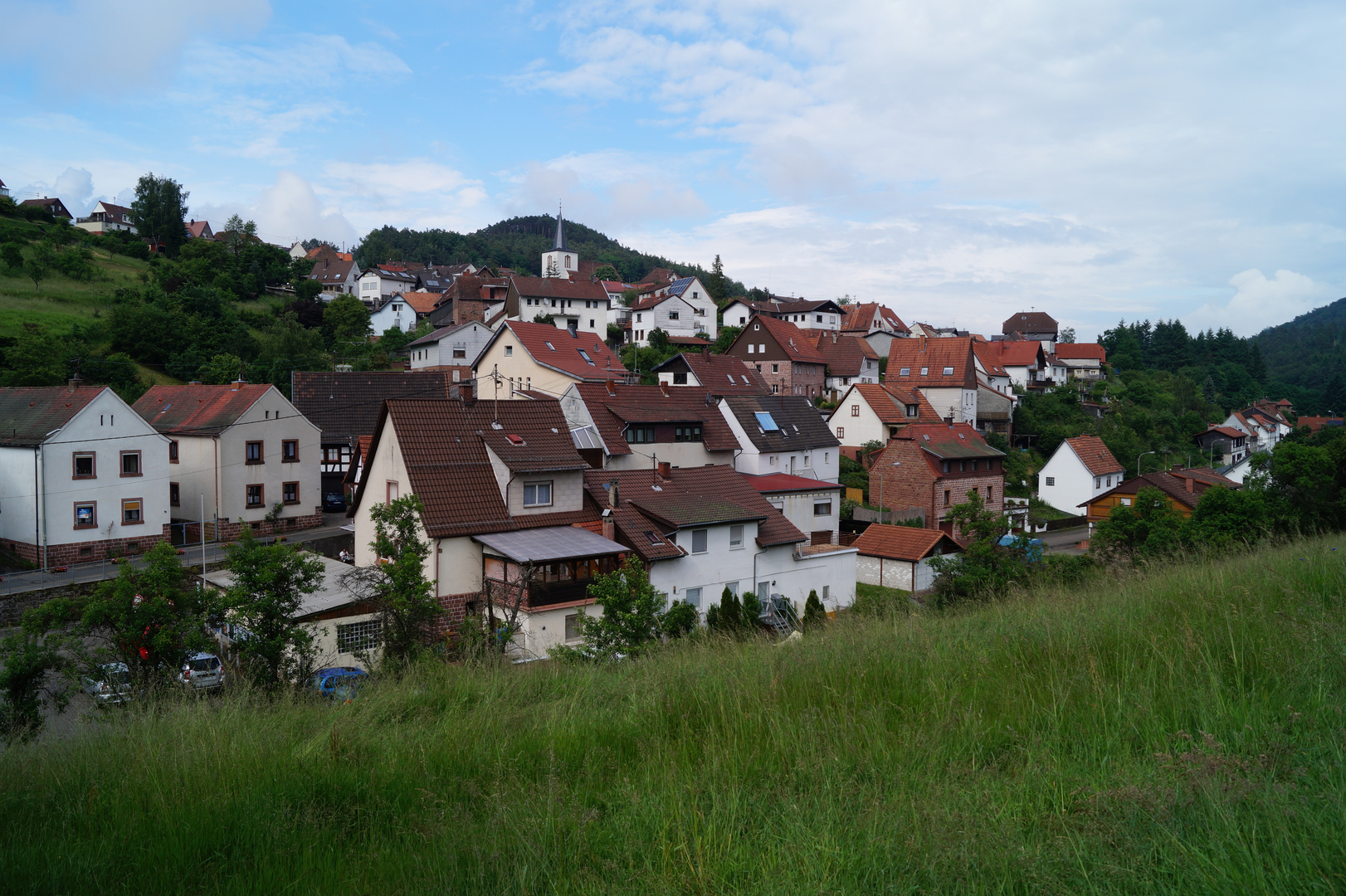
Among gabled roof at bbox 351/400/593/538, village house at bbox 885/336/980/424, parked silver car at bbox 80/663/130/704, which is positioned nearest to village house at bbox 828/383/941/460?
village house at bbox 885/336/980/424

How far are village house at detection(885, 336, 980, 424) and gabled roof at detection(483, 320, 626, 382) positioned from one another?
2273 cm

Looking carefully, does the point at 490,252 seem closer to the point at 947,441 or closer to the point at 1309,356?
the point at 947,441

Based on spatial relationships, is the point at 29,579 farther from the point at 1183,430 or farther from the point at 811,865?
the point at 1183,430

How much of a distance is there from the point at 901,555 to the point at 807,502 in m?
5.17

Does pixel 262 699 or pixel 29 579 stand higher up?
pixel 262 699

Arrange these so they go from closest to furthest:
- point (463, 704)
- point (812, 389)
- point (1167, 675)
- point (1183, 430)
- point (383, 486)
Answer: point (1167, 675) → point (463, 704) → point (383, 486) → point (812, 389) → point (1183, 430)

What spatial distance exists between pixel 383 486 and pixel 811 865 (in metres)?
22.4

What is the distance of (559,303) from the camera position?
73625 millimetres

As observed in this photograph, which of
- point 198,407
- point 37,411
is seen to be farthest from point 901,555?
point 37,411

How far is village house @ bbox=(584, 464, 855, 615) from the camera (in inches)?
918

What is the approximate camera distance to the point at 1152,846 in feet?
8.34

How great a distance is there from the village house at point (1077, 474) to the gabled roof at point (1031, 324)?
7048 centimetres

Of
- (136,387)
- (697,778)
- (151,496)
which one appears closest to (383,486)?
(151,496)

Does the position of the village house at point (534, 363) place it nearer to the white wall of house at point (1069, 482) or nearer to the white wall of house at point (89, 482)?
the white wall of house at point (89, 482)
